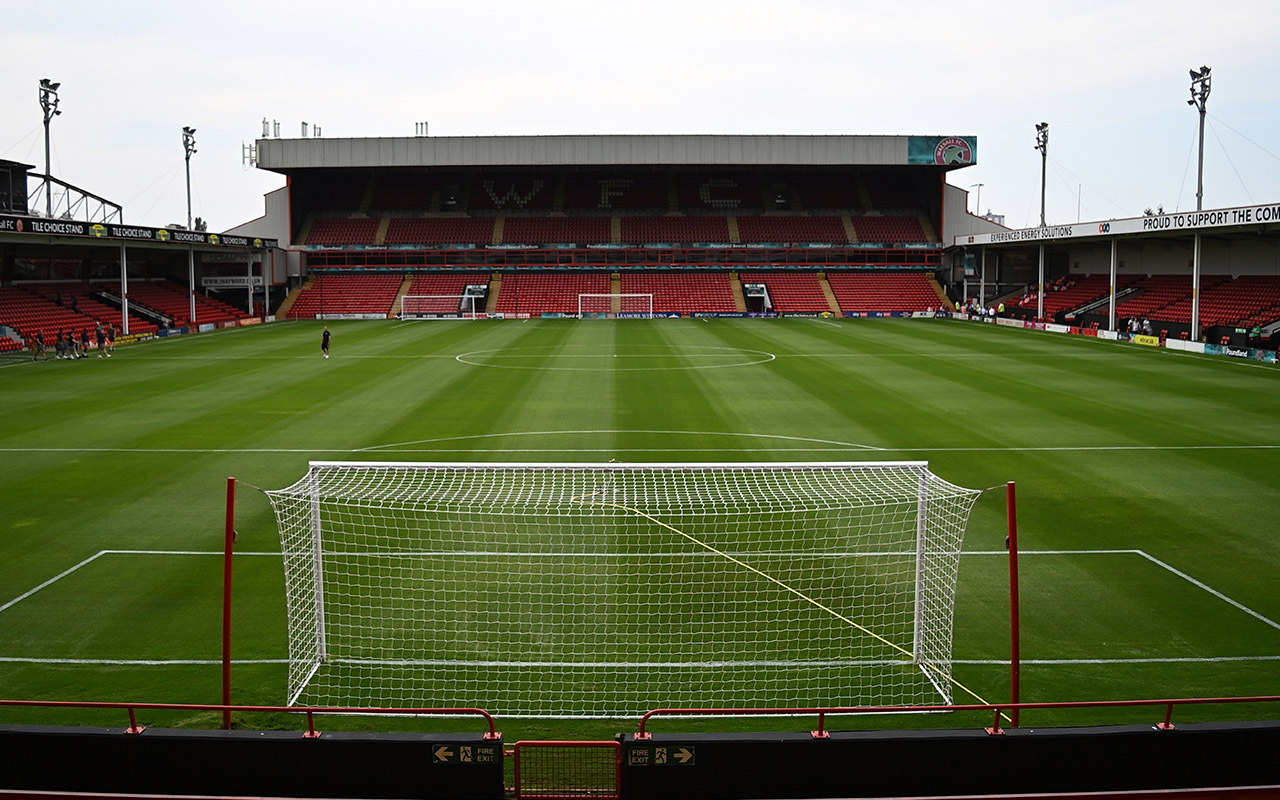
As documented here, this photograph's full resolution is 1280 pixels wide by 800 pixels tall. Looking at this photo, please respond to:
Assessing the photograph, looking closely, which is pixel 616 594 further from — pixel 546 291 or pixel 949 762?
pixel 546 291

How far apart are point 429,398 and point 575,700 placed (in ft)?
64.1

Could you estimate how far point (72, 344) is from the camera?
41219 millimetres

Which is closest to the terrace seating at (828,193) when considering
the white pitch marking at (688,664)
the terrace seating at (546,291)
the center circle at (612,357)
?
the terrace seating at (546,291)

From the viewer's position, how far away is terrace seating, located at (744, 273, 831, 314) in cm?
7125

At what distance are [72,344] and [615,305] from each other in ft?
126

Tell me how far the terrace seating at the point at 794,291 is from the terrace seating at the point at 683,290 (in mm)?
2786

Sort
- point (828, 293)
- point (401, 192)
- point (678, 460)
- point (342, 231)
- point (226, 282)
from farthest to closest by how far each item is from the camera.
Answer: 1. point (401, 192)
2. point (342, 231)
3. point (828, 293)
4. point (226, 282)
5. point (678, 460)

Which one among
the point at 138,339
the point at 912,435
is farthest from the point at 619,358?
the point at 138,339

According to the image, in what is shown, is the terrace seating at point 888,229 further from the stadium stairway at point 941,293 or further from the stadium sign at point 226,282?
the stadium sign at point 226,282

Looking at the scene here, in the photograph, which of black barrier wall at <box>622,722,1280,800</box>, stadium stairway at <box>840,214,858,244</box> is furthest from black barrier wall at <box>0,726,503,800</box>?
stadium stairway at <box>840,214,858,244</box>

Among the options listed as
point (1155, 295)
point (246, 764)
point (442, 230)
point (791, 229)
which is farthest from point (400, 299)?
point (246, 764)

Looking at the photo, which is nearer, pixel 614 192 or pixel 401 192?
pixel 401 192

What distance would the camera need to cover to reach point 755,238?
78562mm

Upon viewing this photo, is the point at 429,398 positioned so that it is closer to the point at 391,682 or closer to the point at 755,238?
the point at 391,682
